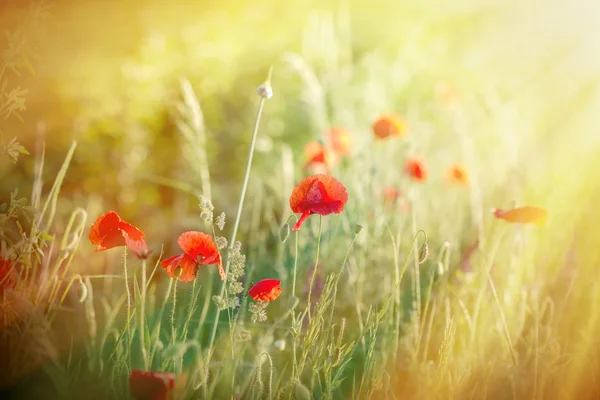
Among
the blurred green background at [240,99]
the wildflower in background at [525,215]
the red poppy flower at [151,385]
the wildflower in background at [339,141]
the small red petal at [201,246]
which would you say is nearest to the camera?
the red poppy flower at [151,385]

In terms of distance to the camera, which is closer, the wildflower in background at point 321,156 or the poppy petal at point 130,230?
the poppy petal at point 130,230

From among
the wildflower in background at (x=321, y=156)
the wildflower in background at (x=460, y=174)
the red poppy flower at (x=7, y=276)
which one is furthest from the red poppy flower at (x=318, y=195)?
the wildflower in background at (x=460, y=174)

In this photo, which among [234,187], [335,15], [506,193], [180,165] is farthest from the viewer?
[335,15]

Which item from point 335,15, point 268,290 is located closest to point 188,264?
point 268,290

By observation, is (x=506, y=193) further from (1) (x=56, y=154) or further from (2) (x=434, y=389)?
(1) (x=56, y=154)

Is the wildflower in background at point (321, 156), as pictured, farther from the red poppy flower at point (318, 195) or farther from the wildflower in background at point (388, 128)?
the red poppy flower at point (318, 195)

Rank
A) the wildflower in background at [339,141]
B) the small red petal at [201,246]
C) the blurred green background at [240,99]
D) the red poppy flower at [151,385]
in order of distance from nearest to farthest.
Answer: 1. the red poppy flower at [151,385]
2. the small red petal at [201,246]
3. the wildflower in background at [339,141]
4. the blurred green background at [240,99]

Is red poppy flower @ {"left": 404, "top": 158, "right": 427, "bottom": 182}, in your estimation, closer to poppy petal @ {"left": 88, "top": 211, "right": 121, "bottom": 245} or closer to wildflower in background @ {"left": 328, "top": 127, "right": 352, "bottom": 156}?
wildflower in background @ {"left": 328, "top": 127, "right": 352, "bottom": 156}

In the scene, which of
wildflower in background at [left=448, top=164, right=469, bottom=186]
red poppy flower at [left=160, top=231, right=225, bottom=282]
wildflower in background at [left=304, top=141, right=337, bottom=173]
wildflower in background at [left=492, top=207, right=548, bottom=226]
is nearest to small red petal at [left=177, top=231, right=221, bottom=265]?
red poppy flower at [left=160, top=231, right=225, bottom=282]
